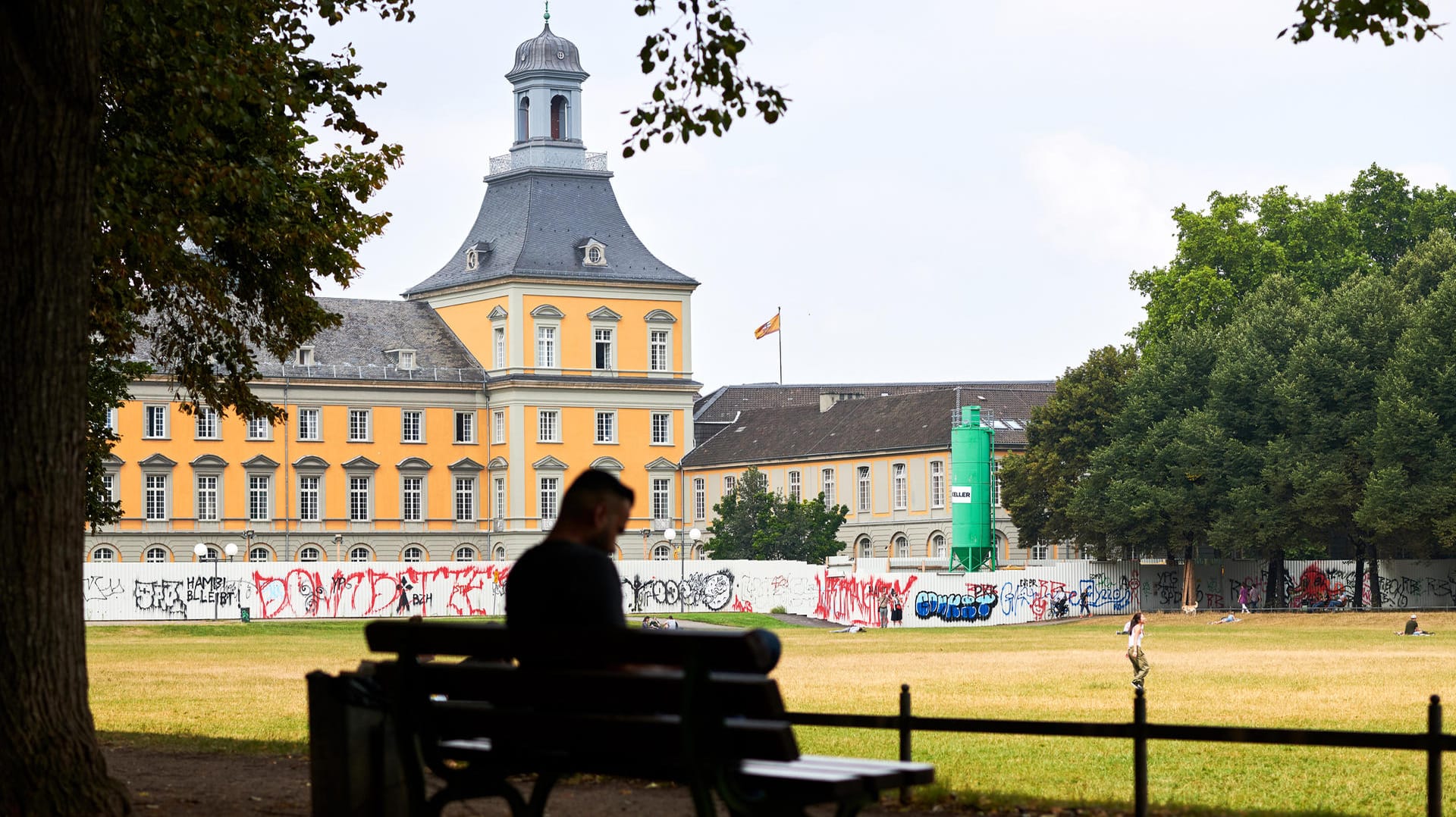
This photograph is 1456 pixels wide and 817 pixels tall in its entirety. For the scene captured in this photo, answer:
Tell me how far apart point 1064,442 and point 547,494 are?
2969cm

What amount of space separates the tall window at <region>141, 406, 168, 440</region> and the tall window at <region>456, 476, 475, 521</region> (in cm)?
1525

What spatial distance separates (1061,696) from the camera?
32.1 metres

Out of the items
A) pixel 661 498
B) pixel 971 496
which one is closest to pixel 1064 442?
pixel 971 496

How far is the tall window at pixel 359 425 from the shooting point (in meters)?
102

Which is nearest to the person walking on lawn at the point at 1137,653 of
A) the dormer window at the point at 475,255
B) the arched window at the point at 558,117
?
the dormer window at the point at 475,255

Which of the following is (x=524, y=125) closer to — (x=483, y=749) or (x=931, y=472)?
(x=931, y=472)

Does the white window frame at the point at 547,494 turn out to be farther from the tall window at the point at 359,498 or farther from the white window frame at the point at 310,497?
the white window frame at the point at 310,497

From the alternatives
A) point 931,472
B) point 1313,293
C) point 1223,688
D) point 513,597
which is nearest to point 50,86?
point 513,597

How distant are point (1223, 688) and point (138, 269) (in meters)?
21.9

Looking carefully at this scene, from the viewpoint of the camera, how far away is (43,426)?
9.27 meters

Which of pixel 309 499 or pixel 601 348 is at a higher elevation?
pixel 601 348

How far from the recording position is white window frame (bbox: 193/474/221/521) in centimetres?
9806

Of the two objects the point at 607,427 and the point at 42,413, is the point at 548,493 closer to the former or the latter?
the point at 607,427

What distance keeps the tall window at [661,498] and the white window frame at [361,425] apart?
15480mm
